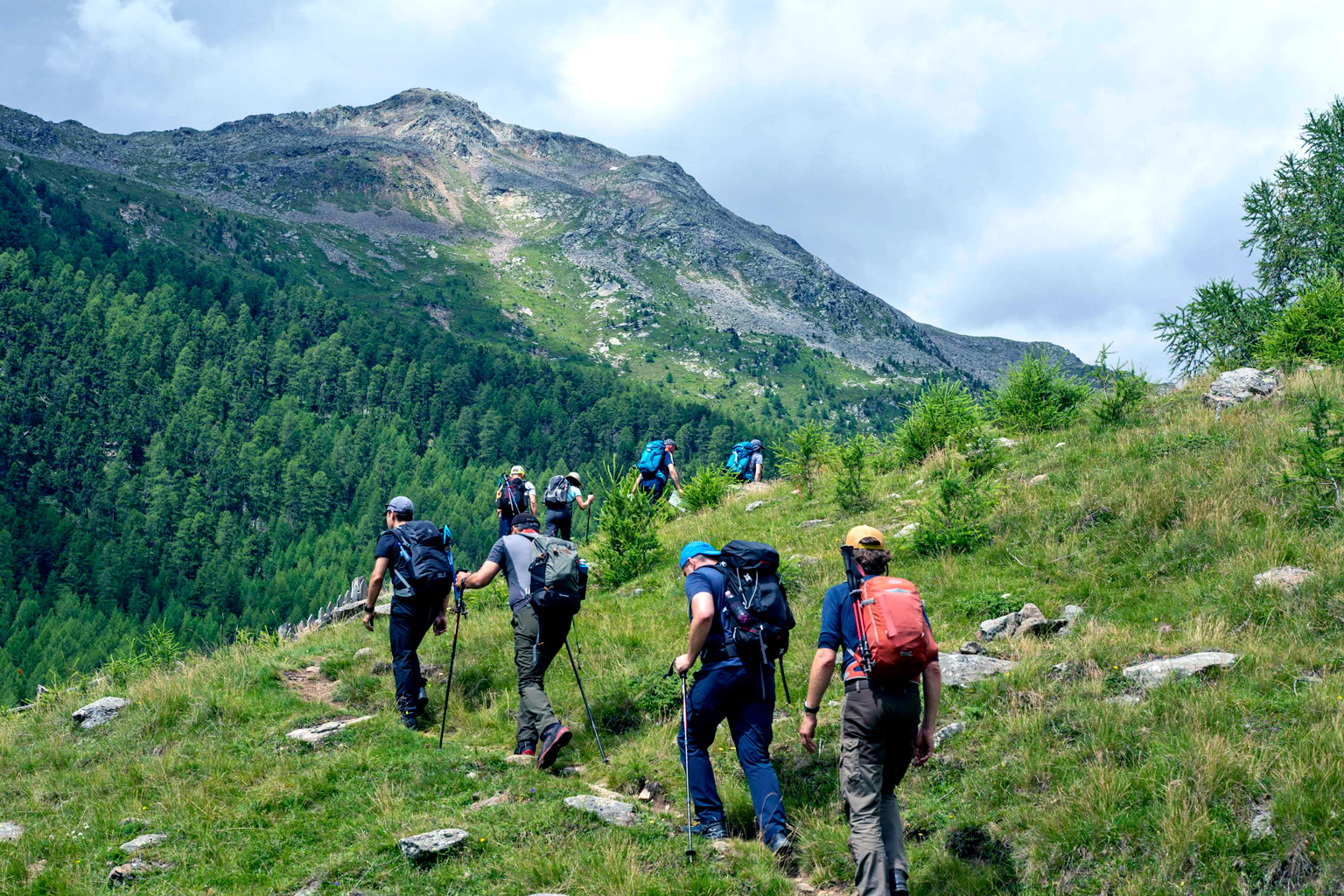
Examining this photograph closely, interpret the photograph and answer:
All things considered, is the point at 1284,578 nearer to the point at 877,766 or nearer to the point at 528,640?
the point at 877,766

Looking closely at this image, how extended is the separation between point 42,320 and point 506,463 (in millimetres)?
104906

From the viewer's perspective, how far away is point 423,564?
858 centimetres

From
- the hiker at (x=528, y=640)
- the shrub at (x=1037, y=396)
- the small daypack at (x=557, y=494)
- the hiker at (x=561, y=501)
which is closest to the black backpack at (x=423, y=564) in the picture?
the hiker at (x=528, y=640)

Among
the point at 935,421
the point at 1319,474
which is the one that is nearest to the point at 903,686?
the point at 1319,474

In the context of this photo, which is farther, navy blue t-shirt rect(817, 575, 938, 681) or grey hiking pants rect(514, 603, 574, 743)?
grey hiking pants rect(514, 603, 574, 743)

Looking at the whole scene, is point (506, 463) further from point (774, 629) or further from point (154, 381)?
point (774, 629)

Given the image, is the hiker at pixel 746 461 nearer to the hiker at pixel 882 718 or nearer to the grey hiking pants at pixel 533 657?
the grey hiking pants at pixel 533 657

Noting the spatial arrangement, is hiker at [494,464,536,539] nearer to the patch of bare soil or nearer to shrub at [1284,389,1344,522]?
the patch of bare soil

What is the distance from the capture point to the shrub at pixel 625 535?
13.4m

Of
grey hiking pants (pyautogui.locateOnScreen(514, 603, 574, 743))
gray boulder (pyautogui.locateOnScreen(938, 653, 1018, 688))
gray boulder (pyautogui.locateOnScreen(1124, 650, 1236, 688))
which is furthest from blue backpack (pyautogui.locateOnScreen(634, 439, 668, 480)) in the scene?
gray boulder (pyautogui.locateOnScreen(1124, 650, 1236, 688))

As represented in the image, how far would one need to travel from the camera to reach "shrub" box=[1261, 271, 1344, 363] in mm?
14242

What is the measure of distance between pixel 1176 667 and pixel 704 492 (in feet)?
40.9

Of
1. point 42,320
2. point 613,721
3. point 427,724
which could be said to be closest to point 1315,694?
point 613,721

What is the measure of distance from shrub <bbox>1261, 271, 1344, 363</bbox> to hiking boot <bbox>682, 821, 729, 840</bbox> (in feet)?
48.4
